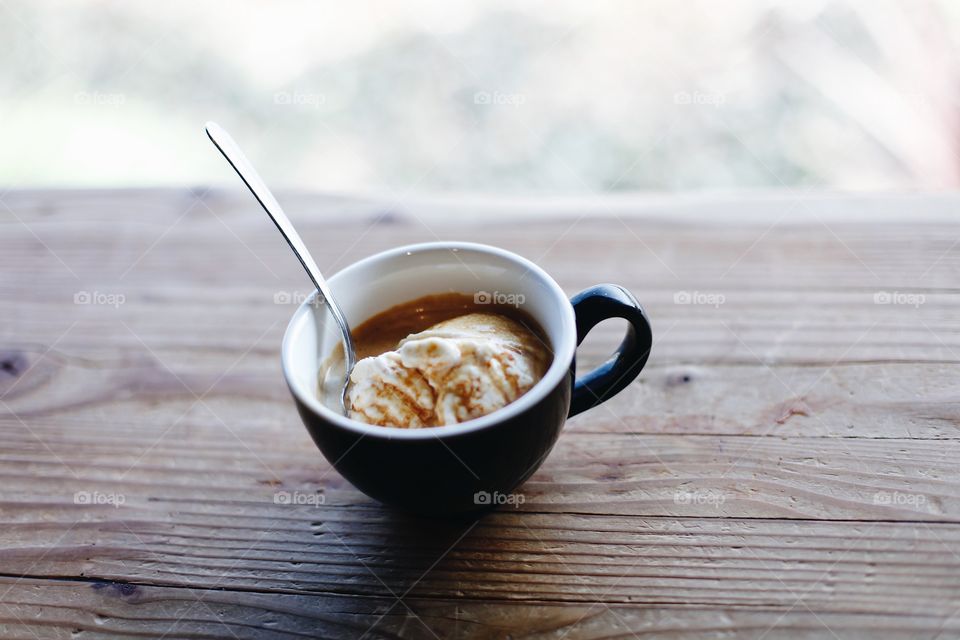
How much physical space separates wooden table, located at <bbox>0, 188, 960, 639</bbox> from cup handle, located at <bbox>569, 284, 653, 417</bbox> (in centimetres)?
11

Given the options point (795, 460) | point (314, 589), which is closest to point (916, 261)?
point (795, 460)

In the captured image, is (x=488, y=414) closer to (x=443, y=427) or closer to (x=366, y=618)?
(x=443, y=427)

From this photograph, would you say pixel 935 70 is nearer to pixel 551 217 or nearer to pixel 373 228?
pixel 551 217

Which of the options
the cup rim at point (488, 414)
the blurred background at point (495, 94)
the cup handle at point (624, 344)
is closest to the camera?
the cup rim at point (488, 414)

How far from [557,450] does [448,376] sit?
8.7 inches

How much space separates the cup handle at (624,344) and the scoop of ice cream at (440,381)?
2.2 inches

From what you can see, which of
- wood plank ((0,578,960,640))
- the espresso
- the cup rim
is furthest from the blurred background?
wood plank ((0,578,960,640))

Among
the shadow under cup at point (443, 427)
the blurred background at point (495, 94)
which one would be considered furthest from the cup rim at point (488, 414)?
the blurred background at point (495, 94)

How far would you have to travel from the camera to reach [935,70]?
2.10m

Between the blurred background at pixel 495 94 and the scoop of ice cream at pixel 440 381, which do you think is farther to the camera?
the blurred background at pixel 495 94

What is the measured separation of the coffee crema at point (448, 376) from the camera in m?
0.71

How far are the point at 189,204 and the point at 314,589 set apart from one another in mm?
852

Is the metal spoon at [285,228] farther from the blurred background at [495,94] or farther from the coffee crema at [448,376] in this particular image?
the blurred background at [495,94]

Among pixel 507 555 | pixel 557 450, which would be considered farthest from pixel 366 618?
pixel 557 450
